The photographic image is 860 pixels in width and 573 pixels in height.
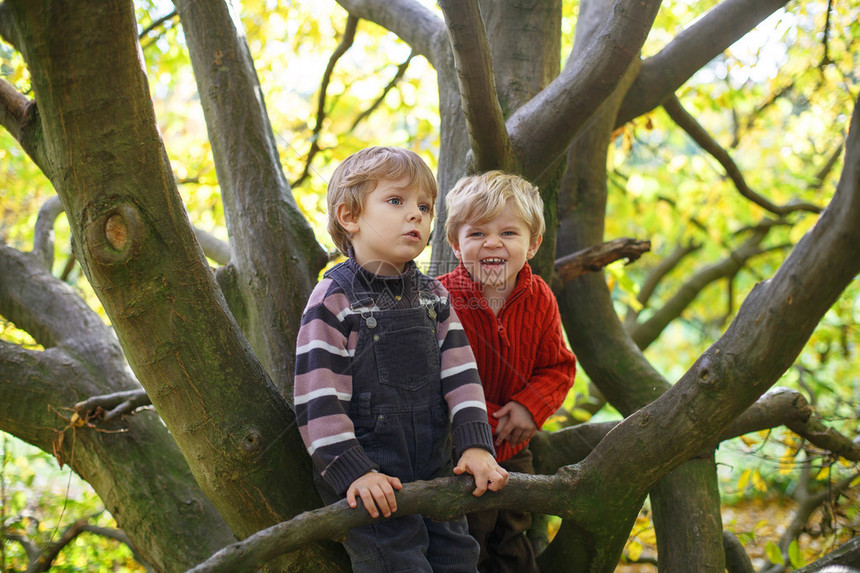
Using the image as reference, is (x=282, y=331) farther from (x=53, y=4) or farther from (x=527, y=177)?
(x=53, y=4)

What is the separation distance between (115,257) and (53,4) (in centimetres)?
48

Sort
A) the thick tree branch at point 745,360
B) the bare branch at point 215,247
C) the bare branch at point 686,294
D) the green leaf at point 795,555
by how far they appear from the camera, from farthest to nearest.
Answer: the bare branch at point 686,294 < the bare branch at point 215,247 < the green leaf at point 795,555 < the thick tree branch at point 745,360

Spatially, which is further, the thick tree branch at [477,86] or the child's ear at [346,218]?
the child's ear at [346,218]

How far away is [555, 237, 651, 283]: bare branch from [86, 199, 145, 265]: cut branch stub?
190 cm

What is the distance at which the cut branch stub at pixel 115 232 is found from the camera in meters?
1.31

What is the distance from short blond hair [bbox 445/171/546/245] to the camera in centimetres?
A: 202

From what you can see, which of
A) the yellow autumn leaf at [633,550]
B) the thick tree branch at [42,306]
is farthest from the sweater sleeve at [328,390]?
the yellow autumn leaf at [633,550]

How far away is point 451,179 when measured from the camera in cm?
260

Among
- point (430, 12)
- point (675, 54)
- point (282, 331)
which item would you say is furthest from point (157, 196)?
point (675, 54)

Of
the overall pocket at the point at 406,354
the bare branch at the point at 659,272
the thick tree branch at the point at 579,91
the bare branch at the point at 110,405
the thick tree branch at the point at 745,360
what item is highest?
the bare branch at the point at 659,272

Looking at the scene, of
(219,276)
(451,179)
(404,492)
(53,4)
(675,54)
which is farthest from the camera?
(675,54)

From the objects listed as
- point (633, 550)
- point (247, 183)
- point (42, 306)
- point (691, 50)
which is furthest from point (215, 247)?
point (633, 550)

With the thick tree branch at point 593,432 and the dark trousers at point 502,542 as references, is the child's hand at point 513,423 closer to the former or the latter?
the dark trousers at point 502,542

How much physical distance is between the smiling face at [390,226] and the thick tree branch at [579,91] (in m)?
0.69
